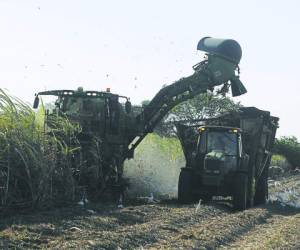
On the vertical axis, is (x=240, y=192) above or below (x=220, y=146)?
below

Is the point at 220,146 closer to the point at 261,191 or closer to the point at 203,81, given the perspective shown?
the point at 203,81

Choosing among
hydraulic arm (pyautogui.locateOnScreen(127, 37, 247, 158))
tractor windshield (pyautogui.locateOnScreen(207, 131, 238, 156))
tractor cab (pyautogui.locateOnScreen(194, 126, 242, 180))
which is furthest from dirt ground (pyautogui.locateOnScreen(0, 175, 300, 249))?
hydraulic arm (pyautogui.locateOnScreen(127, 37, 247, 158))

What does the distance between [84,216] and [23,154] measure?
153cm

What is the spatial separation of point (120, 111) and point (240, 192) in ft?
12.1

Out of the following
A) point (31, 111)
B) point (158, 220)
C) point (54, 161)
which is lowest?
point (158, 220)

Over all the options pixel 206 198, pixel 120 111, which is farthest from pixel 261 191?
pixel 120 111

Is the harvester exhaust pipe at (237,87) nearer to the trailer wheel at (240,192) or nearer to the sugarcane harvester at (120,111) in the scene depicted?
the sugarcane harvester at (120,111)

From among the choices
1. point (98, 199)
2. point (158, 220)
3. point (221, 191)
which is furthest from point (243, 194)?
point (158, 220)

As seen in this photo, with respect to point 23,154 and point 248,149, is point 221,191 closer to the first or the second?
point 248,149

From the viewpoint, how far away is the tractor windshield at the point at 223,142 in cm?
1692

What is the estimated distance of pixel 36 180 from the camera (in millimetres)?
11539

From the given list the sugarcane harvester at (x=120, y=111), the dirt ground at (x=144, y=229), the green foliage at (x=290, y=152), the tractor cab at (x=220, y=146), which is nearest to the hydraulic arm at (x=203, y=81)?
the sugarcane harvester at (x=120, y=111)

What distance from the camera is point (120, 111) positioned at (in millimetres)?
16109

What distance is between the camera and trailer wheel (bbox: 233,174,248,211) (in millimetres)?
16250
